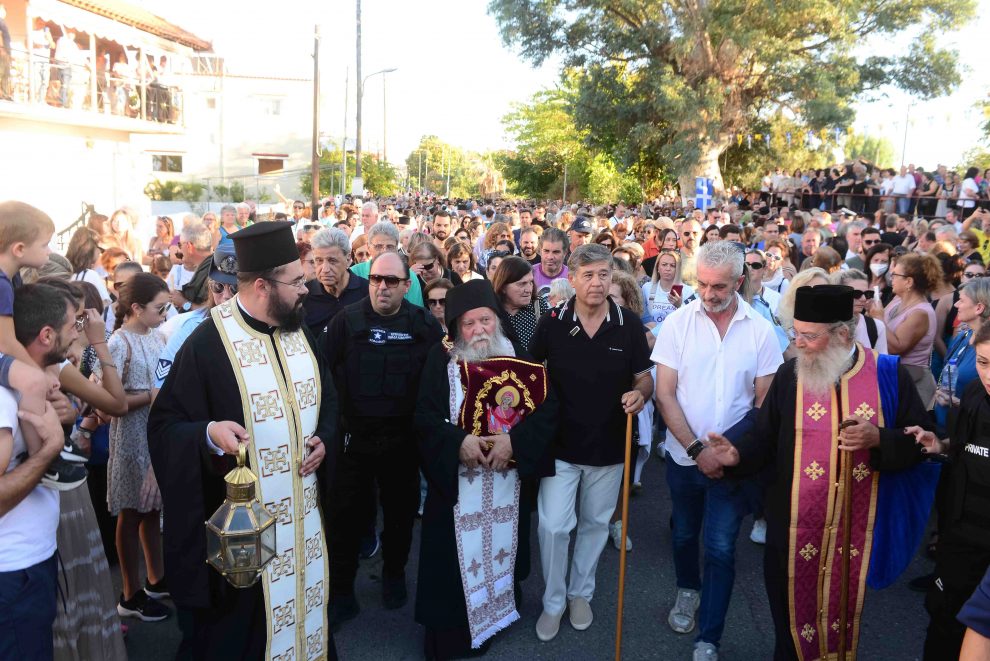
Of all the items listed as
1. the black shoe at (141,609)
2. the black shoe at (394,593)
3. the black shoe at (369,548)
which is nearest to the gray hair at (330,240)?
the black shoe at (369,548)

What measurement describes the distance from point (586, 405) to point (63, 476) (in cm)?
257

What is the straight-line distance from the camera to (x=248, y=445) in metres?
3.32

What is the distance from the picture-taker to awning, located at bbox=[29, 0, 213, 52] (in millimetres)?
21484

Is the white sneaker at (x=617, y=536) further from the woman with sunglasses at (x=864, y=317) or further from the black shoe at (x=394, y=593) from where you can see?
the woman with sunglasses at (x=864, y=317)

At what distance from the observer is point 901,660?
4.33 meters

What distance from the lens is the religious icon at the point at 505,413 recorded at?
14.2ft

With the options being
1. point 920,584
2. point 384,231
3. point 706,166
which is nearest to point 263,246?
point 384,231

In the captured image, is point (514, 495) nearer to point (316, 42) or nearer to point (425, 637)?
point (425, 637)

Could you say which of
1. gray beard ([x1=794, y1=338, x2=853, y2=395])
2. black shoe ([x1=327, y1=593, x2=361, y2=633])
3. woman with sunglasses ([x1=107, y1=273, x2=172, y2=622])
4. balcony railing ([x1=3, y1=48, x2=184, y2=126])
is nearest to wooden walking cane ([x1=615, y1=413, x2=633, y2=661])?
gray beard ([x1=794, y1=338, x2=853, y2=395])

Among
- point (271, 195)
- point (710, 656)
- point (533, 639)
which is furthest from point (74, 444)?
point (271, 195)

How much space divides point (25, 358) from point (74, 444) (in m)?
1.51

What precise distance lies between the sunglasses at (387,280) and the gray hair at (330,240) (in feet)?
3.82

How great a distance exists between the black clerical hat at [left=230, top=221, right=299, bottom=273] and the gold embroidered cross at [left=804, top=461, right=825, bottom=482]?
256 centimetres

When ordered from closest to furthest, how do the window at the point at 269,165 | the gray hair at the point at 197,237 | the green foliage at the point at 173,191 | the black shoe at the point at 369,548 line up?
the black shoe at the point at 369,548, the gray hair at the point at 197,237, the green foliage at the point at 173,191, the window at the point at 269,165
